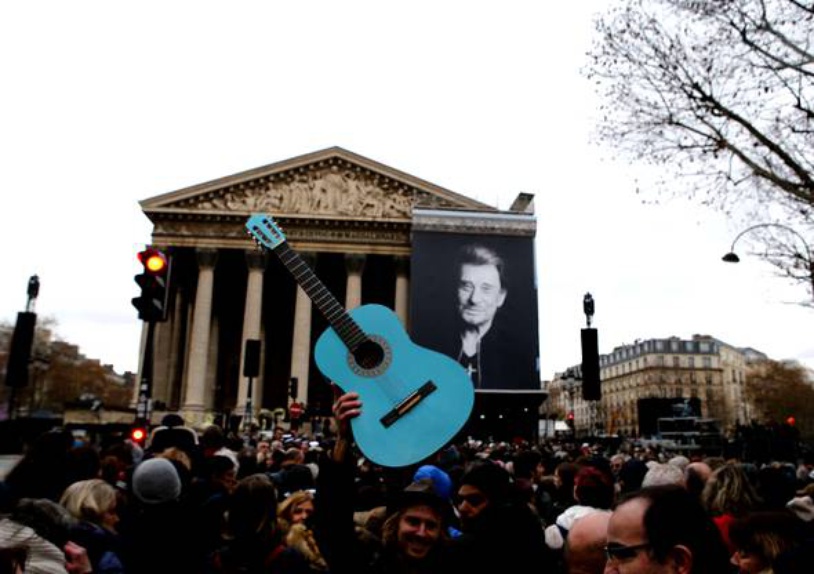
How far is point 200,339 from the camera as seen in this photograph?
3788cm

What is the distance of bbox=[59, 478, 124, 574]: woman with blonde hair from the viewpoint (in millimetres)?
3430

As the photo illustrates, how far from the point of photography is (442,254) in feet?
107

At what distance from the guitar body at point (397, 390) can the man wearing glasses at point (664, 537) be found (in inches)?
49.6

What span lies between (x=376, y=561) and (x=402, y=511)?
0.33 meters

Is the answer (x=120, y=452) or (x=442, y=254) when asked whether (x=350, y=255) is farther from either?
(x=120, y=452)

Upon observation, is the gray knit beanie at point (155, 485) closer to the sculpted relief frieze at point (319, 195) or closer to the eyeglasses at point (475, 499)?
the eyeglasses at point (475, 499)

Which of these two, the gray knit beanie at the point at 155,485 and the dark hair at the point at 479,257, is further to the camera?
the dark hair at the point at 479,257

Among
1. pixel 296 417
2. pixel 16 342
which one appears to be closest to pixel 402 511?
pixel 16 342

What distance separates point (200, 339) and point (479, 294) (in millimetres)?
16814

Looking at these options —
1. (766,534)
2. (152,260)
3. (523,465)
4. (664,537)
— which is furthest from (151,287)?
(664,537)

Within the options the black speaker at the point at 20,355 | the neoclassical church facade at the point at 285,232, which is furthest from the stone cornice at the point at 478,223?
the black speaker at the point at 20,355

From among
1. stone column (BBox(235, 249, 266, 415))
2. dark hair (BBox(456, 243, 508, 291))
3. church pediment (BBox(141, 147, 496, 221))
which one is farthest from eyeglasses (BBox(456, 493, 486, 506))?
church pediment (BBox(141, 147, 496, 221))

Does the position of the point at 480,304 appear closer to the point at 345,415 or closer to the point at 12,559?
the point at 345,415

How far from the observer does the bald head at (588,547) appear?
8.42 feet
